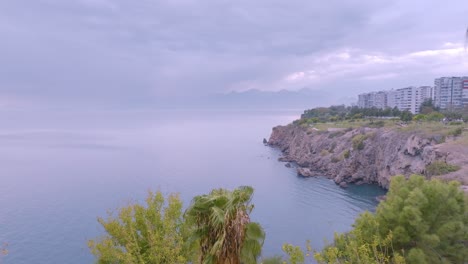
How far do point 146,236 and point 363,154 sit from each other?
2342 inches

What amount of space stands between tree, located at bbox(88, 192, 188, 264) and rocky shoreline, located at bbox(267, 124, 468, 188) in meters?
36.0

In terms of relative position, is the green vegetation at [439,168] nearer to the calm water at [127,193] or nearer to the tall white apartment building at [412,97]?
the calm water at [127,193]

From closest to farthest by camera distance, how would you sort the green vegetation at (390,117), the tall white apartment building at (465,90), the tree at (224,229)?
the tree at (224,229)
the green vegetation at (390,117)
the tall white apartment building at (465,90)

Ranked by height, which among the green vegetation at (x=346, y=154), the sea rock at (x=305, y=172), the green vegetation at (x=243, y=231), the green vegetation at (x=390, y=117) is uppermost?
the green vegetation at (x=243, y=231)

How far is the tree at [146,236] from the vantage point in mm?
9773

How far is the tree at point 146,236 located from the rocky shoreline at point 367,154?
36009 mm

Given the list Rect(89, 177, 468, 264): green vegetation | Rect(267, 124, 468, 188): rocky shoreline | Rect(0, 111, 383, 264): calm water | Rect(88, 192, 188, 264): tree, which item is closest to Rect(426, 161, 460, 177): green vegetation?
Rect(267, 124, 468, 188): rocky shoreline

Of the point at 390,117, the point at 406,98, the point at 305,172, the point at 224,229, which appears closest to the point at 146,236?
the point at 224,229

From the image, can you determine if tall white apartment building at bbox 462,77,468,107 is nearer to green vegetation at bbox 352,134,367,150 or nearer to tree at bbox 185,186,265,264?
green vegetation at bbox 352,134,367,150

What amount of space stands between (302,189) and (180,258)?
52689 millimetres

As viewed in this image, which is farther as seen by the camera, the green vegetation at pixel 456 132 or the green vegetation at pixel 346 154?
the green vegetation at pixel 346 154

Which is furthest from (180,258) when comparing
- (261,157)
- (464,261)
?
(261,157)

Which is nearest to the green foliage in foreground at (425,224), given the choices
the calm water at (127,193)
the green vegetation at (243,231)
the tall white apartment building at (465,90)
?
the green vegetation at (243,231)

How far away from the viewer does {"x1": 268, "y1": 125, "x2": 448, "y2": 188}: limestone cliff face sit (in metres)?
53.0
